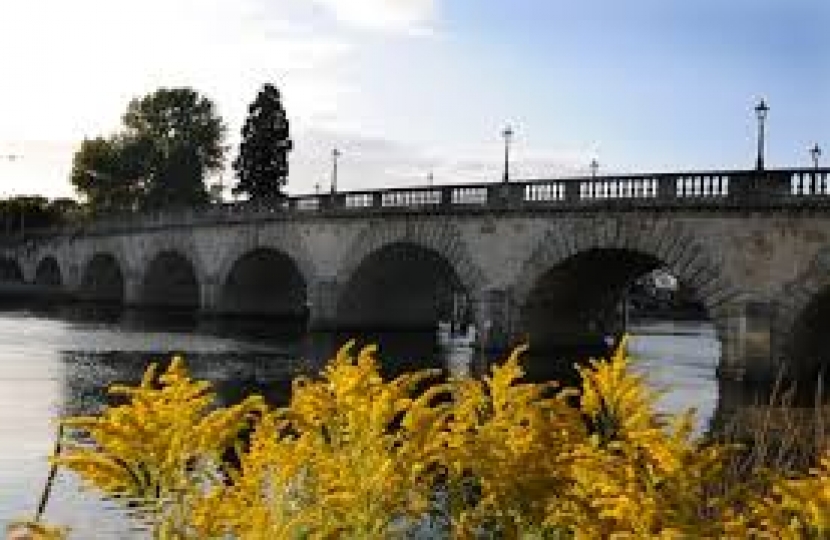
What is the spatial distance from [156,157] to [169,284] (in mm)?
38442

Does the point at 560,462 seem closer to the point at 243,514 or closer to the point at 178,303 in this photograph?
the point at 243,514

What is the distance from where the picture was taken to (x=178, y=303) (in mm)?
89625

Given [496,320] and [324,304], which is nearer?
[496,320]

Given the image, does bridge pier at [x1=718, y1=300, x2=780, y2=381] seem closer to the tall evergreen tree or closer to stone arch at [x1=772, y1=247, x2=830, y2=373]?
stone arch at [x1=772, y1=247, x2=830, y2=373]

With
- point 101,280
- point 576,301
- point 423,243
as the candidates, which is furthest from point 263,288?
Answer: point 576,301

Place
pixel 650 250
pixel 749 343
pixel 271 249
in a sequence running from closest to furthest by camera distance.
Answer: pixel 749 343 < pixel 650 250 < pixel 271 249

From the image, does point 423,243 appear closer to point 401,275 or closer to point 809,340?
point 401,275

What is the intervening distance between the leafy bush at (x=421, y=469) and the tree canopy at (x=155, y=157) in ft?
384

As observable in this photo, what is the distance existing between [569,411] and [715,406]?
96.4 ft

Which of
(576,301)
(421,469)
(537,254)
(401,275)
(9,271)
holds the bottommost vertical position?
(9,271)

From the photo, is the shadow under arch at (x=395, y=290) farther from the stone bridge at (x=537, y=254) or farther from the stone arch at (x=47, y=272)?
the stone arch at (x=47, y=272)

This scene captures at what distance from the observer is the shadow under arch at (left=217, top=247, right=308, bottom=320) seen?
73.8 metres

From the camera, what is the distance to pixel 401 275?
209 ft

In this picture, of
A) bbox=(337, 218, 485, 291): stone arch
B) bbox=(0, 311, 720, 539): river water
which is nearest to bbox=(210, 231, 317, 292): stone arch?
bbox=(0, 311, 720, 539): river water
